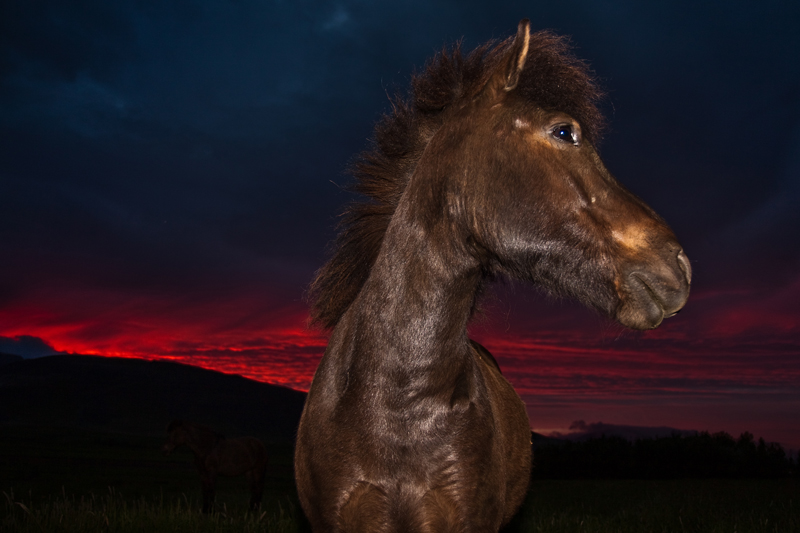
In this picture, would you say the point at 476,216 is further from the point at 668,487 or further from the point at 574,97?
the point at 668,487

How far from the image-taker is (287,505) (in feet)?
29.2

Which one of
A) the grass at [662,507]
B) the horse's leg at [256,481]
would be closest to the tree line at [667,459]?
the grass at [662,507]

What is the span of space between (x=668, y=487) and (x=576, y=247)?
11189 mm

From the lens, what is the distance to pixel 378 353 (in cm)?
286

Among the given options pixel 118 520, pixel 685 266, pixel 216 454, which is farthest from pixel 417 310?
pixel 216 454

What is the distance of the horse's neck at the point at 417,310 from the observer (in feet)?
8.87

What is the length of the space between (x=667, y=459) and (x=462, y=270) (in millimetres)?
14538

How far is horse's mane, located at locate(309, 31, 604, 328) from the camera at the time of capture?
285 cm

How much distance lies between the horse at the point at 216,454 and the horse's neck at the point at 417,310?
9533 mm

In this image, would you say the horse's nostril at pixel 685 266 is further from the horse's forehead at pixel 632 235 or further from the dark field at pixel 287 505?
the dark field at pixel 287 505

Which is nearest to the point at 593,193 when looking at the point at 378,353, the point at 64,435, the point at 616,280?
the point at 616,280

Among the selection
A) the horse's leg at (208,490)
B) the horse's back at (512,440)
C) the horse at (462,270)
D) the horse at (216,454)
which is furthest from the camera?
the horse at (216,454)

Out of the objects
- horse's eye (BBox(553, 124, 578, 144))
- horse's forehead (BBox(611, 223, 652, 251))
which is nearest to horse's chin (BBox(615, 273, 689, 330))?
horse's forehead (BBox(611, 223, 652, 251))

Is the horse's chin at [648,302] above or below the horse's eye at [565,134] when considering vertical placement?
below
